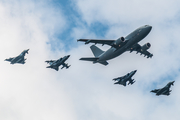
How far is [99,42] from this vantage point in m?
66.3

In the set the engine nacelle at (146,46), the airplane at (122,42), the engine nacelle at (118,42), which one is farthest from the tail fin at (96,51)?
the engine nacelle at (146,46)

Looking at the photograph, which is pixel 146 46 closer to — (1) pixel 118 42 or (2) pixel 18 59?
(1) pixel 118 42

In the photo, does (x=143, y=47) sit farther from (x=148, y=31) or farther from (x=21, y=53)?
(x=21, y=53)

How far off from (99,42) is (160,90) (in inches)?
1049

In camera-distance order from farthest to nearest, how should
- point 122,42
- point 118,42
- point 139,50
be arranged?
point 139,50
point 118,42
point 122,42

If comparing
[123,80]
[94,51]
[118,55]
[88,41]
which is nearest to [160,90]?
[123,80]

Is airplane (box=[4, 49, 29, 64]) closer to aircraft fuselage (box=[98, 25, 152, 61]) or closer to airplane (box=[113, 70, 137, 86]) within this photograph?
airplane (box=[113, 70, 137, 86])

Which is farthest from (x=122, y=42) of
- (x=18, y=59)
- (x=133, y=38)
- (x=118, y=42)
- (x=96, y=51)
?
(x=18, y=59)

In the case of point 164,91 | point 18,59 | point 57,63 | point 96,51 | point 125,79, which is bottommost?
point 164,91

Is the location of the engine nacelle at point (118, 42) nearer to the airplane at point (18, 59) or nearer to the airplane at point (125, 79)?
the airplane at point (125, 79)

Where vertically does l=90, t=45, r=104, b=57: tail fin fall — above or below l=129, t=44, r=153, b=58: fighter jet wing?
above

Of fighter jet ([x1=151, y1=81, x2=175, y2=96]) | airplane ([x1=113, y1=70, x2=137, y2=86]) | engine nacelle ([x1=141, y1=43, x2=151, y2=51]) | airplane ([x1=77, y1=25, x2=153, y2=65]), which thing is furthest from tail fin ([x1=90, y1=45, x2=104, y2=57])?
fighter jet ([x1=151, y1=81, x2=175, y2=96])

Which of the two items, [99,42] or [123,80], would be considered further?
[123,80]

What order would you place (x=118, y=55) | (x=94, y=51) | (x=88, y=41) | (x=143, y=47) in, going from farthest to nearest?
(x=94, y=51) → (x=143, y=47) → (x=118, y=55) → (x=88, y=41)
